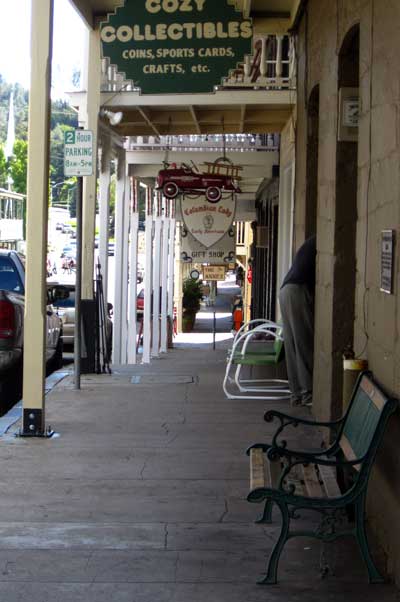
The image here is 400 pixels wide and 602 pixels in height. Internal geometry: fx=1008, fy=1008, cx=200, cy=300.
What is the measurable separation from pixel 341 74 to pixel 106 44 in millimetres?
3295

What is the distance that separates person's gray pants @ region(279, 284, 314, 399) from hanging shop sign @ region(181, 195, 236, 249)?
29.5 feet

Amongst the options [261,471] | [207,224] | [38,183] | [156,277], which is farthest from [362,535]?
[156,277]

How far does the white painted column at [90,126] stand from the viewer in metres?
12.6

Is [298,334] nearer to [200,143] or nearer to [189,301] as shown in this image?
[200,143]

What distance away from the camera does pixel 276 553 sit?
481 centimetres

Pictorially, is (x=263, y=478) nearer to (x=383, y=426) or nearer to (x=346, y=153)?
(x=383, y=426)

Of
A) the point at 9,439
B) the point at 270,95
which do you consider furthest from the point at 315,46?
the point at 9,439

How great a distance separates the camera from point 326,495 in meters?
5.38

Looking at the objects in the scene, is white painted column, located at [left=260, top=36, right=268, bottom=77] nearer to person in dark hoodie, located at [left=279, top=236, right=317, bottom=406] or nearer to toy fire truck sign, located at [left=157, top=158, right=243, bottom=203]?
toy fire truck sign, located at [left=157, top=158, right=243, bottom=203]

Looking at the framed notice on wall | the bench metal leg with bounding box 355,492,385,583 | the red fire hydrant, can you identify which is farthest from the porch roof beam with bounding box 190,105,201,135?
the red fire hydrant

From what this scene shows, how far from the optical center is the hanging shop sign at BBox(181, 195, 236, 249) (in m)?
19.2

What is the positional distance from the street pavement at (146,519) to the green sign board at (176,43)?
3.31 metres

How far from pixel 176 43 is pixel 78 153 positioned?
4.93 ft

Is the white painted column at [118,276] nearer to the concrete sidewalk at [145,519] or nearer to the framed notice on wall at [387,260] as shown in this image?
the concrete sidewalk at [145,519]
